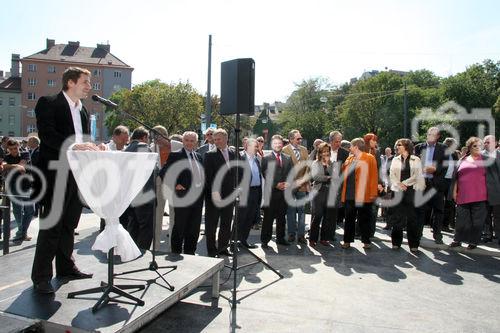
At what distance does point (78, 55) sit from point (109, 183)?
8237cm

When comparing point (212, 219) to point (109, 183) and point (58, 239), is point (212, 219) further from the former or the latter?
point (109, 183)

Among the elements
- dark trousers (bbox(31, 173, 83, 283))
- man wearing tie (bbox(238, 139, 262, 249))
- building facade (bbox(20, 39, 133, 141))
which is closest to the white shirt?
dark trousers (bbox(31, 173, 83, 283))

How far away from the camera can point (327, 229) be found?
7.66 m

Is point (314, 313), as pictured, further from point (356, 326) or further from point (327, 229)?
point (327, 229)

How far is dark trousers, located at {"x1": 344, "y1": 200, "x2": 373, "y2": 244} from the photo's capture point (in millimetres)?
7191

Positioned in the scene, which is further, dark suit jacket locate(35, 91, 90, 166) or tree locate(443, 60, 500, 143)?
tree locate(443, 60, 500, 143)

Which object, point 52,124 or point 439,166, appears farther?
point 439,166

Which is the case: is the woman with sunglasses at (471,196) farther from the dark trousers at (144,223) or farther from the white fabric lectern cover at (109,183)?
the white fabric lectern cover at (109,183)

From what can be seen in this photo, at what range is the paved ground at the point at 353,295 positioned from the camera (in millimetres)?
4070

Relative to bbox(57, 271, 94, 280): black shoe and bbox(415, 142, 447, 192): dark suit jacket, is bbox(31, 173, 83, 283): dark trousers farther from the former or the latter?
bbox(415, 142, 447, 192): dark suit jacket

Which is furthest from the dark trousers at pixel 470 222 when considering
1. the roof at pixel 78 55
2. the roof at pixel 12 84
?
the roof at pixel 12 84

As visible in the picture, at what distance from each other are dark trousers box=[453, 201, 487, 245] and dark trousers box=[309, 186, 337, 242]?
2219mm

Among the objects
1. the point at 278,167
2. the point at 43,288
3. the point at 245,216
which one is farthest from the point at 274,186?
the point at 43,288

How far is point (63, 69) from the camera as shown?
74375 mm
